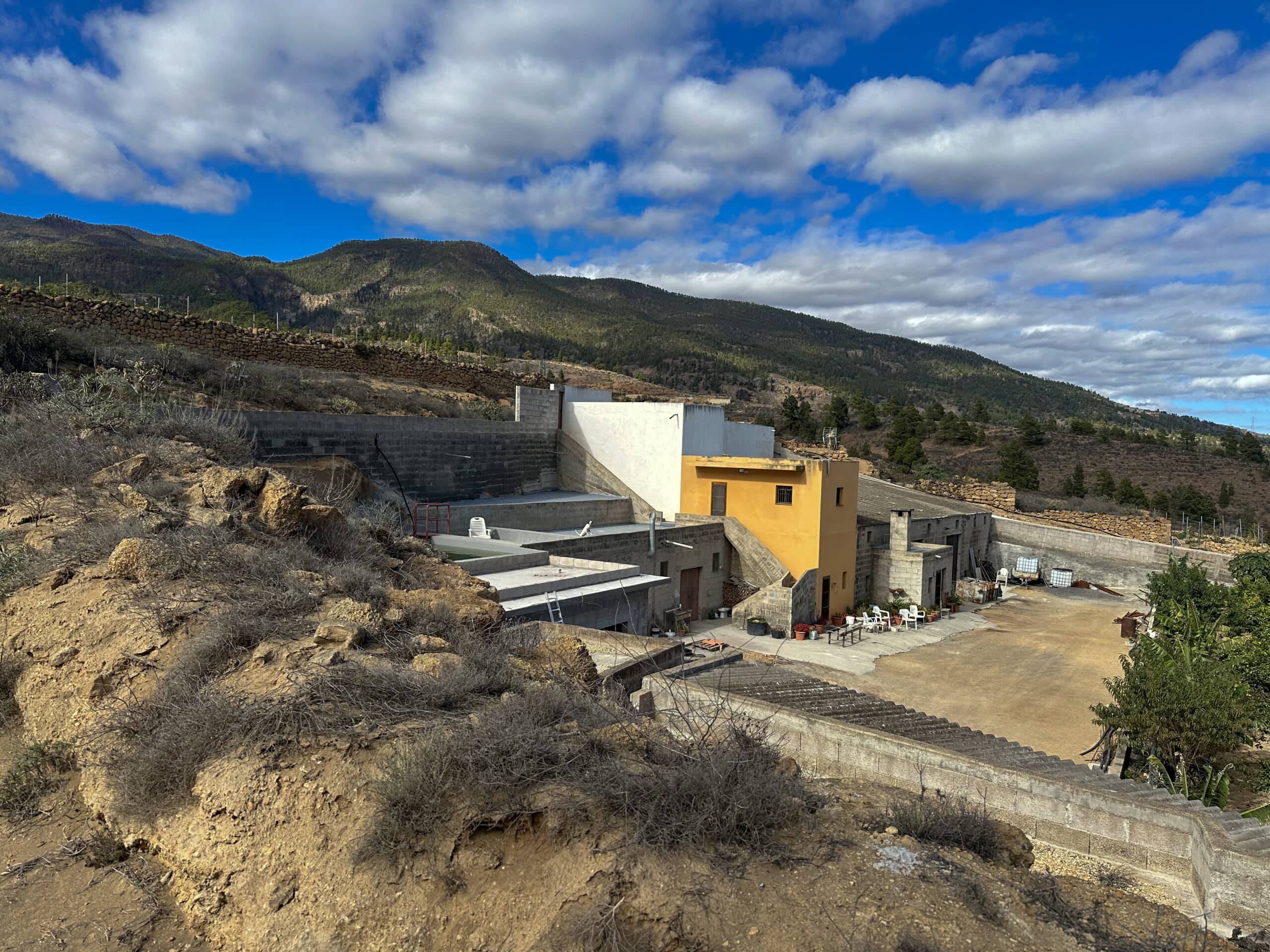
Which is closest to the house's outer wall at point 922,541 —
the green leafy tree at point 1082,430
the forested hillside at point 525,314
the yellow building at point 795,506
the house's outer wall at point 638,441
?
the yellow building at point 795,506

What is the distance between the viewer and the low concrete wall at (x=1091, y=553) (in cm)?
2577

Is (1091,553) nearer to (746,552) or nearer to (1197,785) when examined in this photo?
(746,552)

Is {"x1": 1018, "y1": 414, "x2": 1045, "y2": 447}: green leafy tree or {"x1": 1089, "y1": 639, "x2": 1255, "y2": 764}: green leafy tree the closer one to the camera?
{"x1": 1089, "y1": 639, "x2": 1255, "y2": 764}: green leafy tree

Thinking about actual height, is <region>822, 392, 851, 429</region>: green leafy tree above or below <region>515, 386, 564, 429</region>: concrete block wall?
above

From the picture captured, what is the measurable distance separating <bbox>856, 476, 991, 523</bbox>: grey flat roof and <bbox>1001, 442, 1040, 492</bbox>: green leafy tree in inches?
323

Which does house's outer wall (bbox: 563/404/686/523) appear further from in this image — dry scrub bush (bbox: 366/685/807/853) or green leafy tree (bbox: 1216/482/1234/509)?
green leafy tree (bbox: 1216/482/1234/509)

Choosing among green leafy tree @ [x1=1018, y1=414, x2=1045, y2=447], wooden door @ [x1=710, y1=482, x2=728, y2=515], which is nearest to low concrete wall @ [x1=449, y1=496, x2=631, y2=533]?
wooden door @ [x1=710, y1=482, x2=728, y2=515]

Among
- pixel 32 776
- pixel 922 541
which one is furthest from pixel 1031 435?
pixel 32 776

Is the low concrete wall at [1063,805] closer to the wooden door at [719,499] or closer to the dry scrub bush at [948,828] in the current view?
the dry scrub bush at [948,828]

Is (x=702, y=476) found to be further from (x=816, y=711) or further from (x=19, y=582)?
(x=19, y=582)

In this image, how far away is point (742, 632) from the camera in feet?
→ 58.1

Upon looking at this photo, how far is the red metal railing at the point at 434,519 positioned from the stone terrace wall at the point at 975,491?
25.0 meters

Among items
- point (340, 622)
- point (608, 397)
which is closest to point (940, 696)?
point (340, 622)

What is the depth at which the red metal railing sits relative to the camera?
50.6ft
